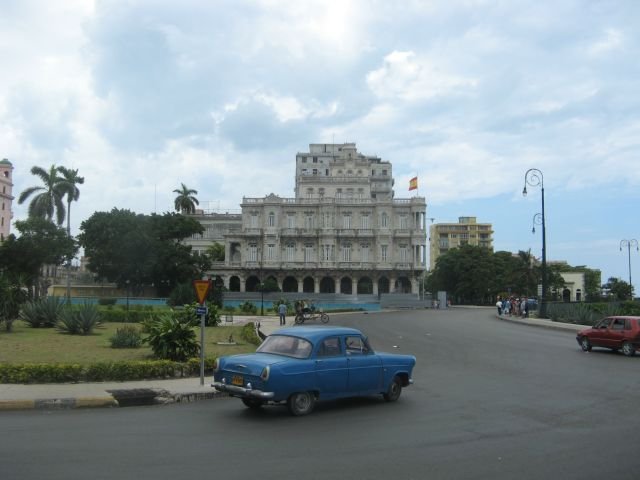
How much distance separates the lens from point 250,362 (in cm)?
997

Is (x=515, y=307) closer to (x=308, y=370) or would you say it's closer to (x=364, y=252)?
(x=308, y=370)

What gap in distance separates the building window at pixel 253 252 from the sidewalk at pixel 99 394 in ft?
300

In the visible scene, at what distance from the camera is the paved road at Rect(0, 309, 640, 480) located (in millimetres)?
6762

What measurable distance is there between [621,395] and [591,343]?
10.0 m

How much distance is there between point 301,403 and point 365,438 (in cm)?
186

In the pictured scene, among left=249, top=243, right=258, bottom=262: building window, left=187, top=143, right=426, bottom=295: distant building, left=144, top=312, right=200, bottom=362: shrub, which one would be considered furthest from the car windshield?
left=249, top=243, right=258, bottom=262: building window

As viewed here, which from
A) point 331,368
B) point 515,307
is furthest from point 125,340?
point 515,307

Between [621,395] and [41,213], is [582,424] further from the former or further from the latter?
[41,213]

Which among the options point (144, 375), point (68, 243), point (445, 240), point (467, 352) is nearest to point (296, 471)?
point (144, 375)

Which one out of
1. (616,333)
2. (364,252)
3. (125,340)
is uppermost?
(364,252)

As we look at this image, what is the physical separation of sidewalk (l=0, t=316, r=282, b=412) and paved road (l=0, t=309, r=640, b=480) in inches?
15.7

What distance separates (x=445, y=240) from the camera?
533 feet

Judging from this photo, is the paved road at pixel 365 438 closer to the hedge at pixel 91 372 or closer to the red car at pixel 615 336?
the hedge at pixel 91 372

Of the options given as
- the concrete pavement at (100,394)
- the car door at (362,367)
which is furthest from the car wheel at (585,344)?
the concrete pavement at (100,394)
